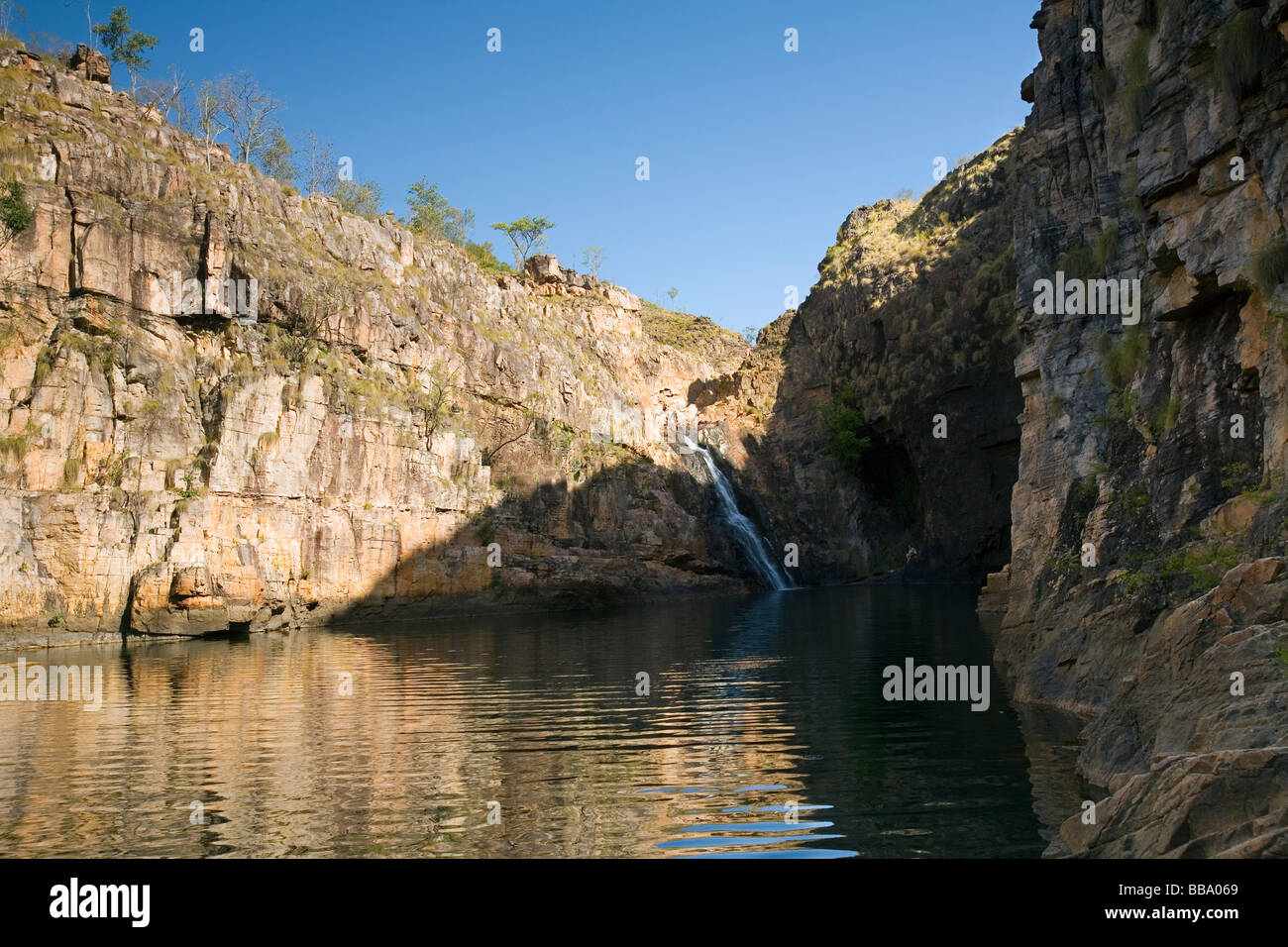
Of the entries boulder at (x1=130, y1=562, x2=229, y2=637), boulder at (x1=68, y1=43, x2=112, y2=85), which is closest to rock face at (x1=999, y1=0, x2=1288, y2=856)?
boulder at (x1=130, y1=562, x2=229, y2=637)

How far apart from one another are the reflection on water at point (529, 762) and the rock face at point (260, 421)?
15925 millimetres

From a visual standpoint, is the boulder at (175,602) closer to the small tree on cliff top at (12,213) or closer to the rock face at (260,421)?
the rock face at (260,421)

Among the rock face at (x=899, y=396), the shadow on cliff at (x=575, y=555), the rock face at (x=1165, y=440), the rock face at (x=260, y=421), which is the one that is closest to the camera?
Result: the rock face at (x=1165, y=440)

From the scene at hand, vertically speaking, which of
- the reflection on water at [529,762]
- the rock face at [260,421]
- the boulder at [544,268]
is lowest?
the reflection on water at [529,762]

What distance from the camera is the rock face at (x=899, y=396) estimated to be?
6444 cm

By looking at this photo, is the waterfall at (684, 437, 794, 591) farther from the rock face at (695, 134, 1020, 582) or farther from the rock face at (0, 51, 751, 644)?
the rock face at (695, 134, 1020, 582)

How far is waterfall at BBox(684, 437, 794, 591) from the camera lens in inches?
2776

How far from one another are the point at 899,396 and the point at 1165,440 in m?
51.3

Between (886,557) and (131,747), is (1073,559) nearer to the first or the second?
(131,747)

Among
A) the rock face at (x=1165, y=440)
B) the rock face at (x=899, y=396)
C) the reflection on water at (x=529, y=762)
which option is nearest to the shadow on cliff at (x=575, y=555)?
the rock face at (x=899, y=396)

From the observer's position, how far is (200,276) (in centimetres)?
5097

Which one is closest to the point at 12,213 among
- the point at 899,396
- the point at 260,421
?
the point at 260,421
